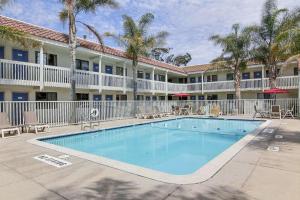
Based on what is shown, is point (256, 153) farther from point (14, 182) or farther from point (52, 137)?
point (52, 137)

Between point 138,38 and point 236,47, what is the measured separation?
10056mm

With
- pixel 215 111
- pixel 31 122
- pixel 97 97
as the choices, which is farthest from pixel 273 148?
pixel 97 97

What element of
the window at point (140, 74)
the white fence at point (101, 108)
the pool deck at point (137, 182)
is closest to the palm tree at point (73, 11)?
the white fence at point (101, 108)

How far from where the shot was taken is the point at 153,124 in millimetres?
18719

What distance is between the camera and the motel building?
51.7 ft

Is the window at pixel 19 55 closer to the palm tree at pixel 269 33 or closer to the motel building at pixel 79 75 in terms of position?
the motel building at pixel 79 75

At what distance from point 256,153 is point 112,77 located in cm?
1656

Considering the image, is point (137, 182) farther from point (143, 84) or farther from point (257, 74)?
point (257, 74)

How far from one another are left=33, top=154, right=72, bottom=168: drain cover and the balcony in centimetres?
905

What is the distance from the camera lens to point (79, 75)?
18.8 metres

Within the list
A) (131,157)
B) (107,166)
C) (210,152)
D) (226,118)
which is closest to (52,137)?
(131,157)

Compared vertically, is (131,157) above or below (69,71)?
below

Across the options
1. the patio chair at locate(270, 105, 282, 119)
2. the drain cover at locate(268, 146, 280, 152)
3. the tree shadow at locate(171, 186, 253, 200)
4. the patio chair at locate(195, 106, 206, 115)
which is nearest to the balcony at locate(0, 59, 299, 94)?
the patio chair at locate(195, 106, 206, 115)

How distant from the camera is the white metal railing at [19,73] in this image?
14.2m
